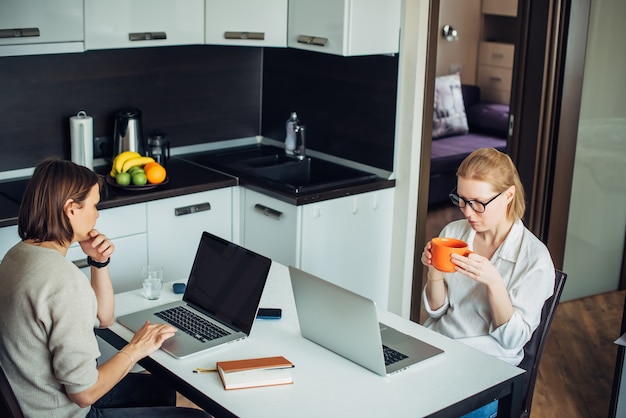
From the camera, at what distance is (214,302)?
2.74m

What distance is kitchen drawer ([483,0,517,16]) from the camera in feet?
24.1

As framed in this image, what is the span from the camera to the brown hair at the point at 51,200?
2275 mm

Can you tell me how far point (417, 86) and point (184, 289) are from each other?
1539 mm

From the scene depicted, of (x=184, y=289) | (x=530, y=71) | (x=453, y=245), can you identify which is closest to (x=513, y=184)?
(x=453, y=245)

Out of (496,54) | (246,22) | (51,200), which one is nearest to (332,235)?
(246,22)

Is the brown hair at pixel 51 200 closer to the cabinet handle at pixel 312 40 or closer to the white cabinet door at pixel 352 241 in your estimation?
the white cabinet door at pixel 352 241

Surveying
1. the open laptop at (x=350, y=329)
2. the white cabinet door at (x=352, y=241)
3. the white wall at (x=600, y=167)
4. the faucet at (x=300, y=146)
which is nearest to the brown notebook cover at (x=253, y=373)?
the open laptop at (x=350, y=329)

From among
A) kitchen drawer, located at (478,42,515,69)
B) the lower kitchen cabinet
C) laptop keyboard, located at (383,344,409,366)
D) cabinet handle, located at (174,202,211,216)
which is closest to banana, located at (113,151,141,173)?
cabinet handle, located at (174,202,211,216)

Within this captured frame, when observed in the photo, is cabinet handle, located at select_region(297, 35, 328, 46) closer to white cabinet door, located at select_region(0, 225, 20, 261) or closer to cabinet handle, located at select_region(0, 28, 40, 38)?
cabinet handle, located at select_region(0, 28, 40, 38)

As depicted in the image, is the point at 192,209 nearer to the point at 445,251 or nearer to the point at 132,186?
the point at 132,186

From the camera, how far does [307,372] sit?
241 cm

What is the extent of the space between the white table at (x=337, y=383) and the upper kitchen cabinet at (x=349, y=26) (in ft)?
4.96

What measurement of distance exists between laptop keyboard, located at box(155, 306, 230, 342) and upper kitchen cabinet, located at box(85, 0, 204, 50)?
4.59 feet

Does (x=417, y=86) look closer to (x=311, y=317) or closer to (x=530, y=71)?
(x=530, y=71)
